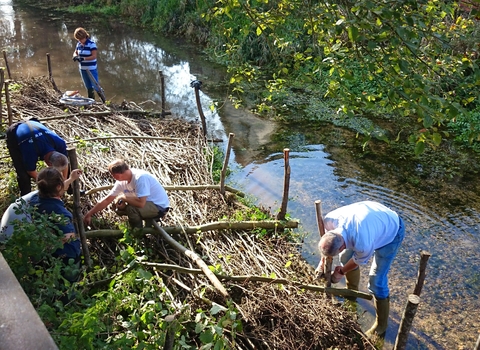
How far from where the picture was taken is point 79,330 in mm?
2482

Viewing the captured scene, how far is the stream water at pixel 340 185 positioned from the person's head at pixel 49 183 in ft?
7.43

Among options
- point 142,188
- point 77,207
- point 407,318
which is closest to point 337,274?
point 407,318

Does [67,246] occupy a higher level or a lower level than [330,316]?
higher

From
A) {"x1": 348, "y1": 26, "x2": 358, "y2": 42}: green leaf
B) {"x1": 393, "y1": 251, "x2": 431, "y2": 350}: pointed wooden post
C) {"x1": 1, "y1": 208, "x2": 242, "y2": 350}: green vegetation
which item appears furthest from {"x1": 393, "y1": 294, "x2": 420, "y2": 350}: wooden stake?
{"x1": 348, "y1": 26, "x2": 358, "y2": 42}: green leaf

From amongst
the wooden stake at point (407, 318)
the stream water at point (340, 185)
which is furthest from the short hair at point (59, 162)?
the wooden stake at point (407, 318)

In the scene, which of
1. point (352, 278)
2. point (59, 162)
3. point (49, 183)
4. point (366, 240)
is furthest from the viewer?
point (352, 278)

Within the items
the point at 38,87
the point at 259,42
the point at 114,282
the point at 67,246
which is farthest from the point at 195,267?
the point at 259,42

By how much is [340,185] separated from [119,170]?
14.1ft

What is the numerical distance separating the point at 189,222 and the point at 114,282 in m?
1.59

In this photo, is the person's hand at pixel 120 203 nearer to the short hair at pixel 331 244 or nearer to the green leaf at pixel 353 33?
the short hair at pixel 331 244

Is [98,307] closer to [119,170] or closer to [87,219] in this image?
[119,170]

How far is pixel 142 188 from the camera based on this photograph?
4.49m

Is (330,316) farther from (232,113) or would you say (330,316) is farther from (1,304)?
(232,113)

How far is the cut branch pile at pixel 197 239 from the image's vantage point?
380cm
